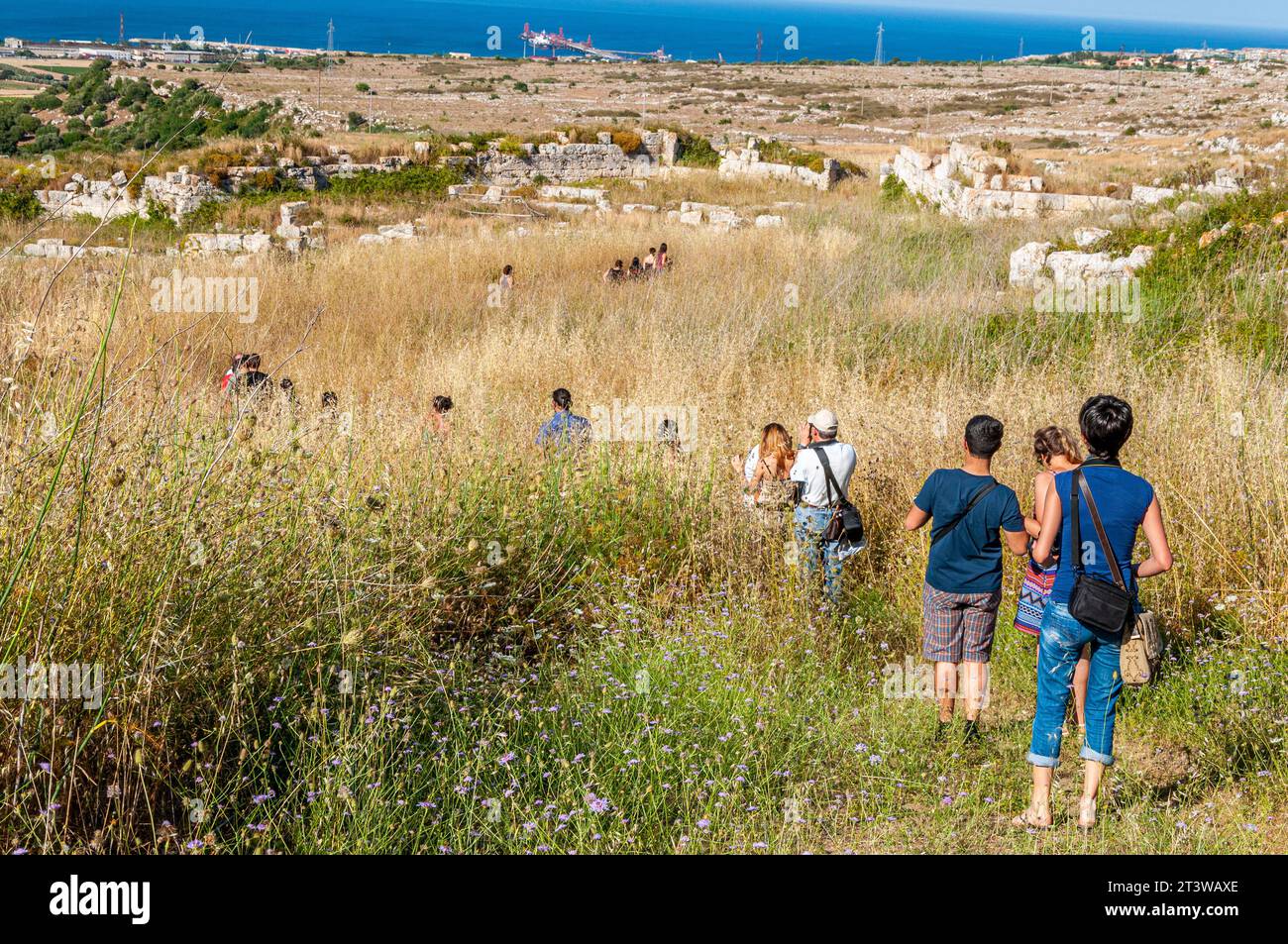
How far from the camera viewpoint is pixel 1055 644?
411 centimetres

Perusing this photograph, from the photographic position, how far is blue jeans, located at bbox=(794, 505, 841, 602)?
5.65 meters

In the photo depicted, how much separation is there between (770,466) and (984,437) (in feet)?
5.96

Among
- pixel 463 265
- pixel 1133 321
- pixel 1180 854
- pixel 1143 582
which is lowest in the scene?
pixel 1180 854

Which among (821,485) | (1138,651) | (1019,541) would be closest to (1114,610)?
(1138,651)

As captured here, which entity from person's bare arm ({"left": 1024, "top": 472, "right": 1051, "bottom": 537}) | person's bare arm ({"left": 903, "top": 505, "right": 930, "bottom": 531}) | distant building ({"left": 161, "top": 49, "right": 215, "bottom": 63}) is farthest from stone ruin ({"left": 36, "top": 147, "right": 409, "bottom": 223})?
distant building ({"left": 161, "top": 49, "right": 215, "bottom": 63})

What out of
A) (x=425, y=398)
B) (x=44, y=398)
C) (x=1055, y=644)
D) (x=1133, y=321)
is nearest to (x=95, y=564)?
→ (x=44, y=398)

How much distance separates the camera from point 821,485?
6.01 metres

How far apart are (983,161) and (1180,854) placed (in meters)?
21.6

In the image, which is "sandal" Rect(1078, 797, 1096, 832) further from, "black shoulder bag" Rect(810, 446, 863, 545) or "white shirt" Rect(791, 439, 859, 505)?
"white shirt" Rect(791, 439, 859, 505)

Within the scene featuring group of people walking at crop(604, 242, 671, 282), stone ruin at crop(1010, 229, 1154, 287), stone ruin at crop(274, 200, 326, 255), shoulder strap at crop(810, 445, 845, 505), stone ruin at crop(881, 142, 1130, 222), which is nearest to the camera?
shoulder strap at crop(810, 445, 845, 505)

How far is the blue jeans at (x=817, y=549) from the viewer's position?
565cm

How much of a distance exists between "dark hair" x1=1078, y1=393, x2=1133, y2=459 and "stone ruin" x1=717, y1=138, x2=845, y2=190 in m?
24.9

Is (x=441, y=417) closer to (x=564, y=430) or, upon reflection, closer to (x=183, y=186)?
(x=564, y=430)

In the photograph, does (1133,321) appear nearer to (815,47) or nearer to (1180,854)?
(1180,854)
